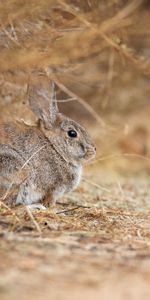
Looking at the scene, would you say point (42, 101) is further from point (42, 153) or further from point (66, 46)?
point (66, 46)

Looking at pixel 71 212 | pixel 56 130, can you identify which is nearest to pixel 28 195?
pixel 71 212

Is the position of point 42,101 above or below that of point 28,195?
above

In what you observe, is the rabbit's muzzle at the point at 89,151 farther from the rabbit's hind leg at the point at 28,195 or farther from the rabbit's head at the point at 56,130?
the rabbit's hind leg at the point at 28,195

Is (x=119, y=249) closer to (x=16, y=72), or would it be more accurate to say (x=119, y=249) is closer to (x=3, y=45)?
(x=16, y=72)

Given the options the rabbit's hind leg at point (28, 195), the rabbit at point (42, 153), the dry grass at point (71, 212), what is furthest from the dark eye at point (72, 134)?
the rabbit's hind leg at point (28, 195)

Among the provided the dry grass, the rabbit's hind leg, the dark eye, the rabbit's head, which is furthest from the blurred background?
the rabbit's hind leg

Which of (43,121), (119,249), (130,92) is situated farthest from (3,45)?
(130,92)

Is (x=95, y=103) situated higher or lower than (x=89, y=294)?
higher

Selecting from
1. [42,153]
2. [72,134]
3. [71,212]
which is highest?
[72,134]
